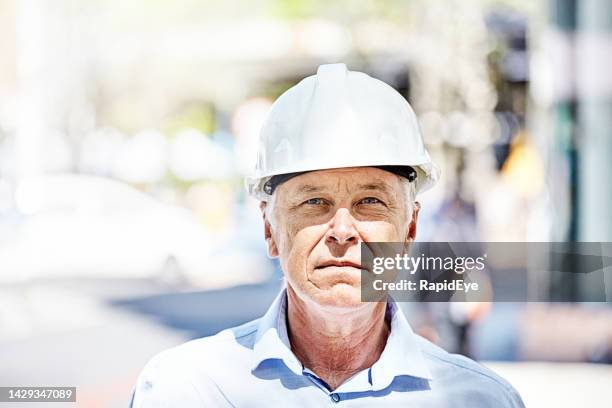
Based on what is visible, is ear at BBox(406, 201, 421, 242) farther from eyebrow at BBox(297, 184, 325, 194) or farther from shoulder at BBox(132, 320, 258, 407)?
shoulder at BBox(132, 320, 258, 407)

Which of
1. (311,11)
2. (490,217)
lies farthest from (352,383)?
(311,11)

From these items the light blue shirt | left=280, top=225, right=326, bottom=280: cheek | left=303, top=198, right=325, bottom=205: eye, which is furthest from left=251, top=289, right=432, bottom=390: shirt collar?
left=303, top=198, right=325, bottom=205: eye

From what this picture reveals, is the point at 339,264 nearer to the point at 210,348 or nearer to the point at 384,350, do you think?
the point at 384,350

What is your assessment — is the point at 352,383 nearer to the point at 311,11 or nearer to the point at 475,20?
the point at 311,11

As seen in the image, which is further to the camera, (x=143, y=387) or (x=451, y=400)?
(x=143, y=387)

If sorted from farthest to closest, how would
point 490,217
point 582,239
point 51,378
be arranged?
point 490,217, point 582,239, point 51,378

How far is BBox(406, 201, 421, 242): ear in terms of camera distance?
5.34ft

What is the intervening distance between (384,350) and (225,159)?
126 cm

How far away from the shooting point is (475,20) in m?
3.99

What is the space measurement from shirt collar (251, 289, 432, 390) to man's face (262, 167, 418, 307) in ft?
0.35

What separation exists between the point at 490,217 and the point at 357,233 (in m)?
1.74

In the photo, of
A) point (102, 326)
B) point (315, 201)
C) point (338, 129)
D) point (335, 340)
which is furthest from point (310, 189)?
point (102, 326)

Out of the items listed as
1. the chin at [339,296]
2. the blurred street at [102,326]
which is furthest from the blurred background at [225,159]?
the chin at [339,296]

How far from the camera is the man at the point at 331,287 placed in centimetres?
150
